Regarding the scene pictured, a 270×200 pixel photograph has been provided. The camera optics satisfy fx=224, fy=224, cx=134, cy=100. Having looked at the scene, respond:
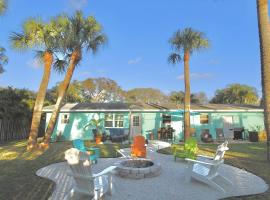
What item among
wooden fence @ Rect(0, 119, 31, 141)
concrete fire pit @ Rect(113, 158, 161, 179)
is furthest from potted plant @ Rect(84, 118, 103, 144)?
concrete fire pit @ Rect(113, 158, 161, 179)

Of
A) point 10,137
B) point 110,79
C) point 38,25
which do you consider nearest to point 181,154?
point 38,25

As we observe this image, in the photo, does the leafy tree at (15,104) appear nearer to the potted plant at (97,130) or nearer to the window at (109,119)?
the potted plant at (97,130)

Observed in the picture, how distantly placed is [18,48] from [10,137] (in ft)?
34.4

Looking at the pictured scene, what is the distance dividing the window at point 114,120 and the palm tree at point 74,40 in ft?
25.3

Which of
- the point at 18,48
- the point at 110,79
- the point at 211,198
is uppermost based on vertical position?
the point at 110,79

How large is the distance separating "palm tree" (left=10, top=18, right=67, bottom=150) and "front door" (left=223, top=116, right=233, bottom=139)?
54.6 ft

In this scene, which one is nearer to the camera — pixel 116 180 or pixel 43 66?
pixel 116 180

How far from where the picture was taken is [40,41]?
518 inches

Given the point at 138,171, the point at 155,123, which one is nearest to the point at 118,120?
the point at 155,123

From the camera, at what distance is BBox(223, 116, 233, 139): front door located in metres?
21.5

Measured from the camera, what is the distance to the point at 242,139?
67.4 ft

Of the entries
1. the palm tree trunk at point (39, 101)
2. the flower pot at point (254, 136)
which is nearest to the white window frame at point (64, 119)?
the palm tree trunk at point (39, 101)

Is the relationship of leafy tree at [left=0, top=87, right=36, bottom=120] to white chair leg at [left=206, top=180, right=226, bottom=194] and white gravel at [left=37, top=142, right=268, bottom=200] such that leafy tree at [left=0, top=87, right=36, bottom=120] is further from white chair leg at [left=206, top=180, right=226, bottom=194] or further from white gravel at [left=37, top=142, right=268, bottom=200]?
white chair leg at [left=206, top=180, right=226, bottom=194]

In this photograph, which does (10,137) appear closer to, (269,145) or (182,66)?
(182,66)
